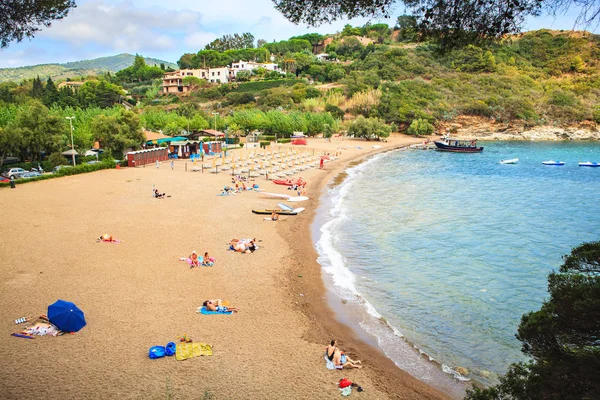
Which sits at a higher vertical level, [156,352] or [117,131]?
[117,131]

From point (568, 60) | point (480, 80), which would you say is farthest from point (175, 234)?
point (568, 60)

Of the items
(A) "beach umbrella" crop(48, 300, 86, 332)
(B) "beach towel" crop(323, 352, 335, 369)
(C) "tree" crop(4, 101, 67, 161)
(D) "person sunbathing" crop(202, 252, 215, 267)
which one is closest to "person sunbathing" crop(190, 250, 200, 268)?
(D) "person sunbathing" crop(202, 252, 215, 267)

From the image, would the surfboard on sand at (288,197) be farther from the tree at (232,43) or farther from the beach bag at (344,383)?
the tree at (232,43)

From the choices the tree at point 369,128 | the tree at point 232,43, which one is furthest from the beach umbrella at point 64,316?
the tree at point 232,43

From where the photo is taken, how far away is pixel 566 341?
Answer: 4.66 metres

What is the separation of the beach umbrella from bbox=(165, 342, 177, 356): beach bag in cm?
251

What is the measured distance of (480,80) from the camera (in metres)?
95.4

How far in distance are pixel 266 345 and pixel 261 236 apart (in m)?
9.24

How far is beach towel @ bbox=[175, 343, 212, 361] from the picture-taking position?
31.4ft

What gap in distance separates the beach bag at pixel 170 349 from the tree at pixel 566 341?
22.1 ft

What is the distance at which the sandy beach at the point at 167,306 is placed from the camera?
8.72m

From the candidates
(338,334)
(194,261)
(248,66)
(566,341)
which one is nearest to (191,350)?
(338,334)

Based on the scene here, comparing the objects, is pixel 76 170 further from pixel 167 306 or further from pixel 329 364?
pixel 329 364

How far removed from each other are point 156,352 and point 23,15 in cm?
796
